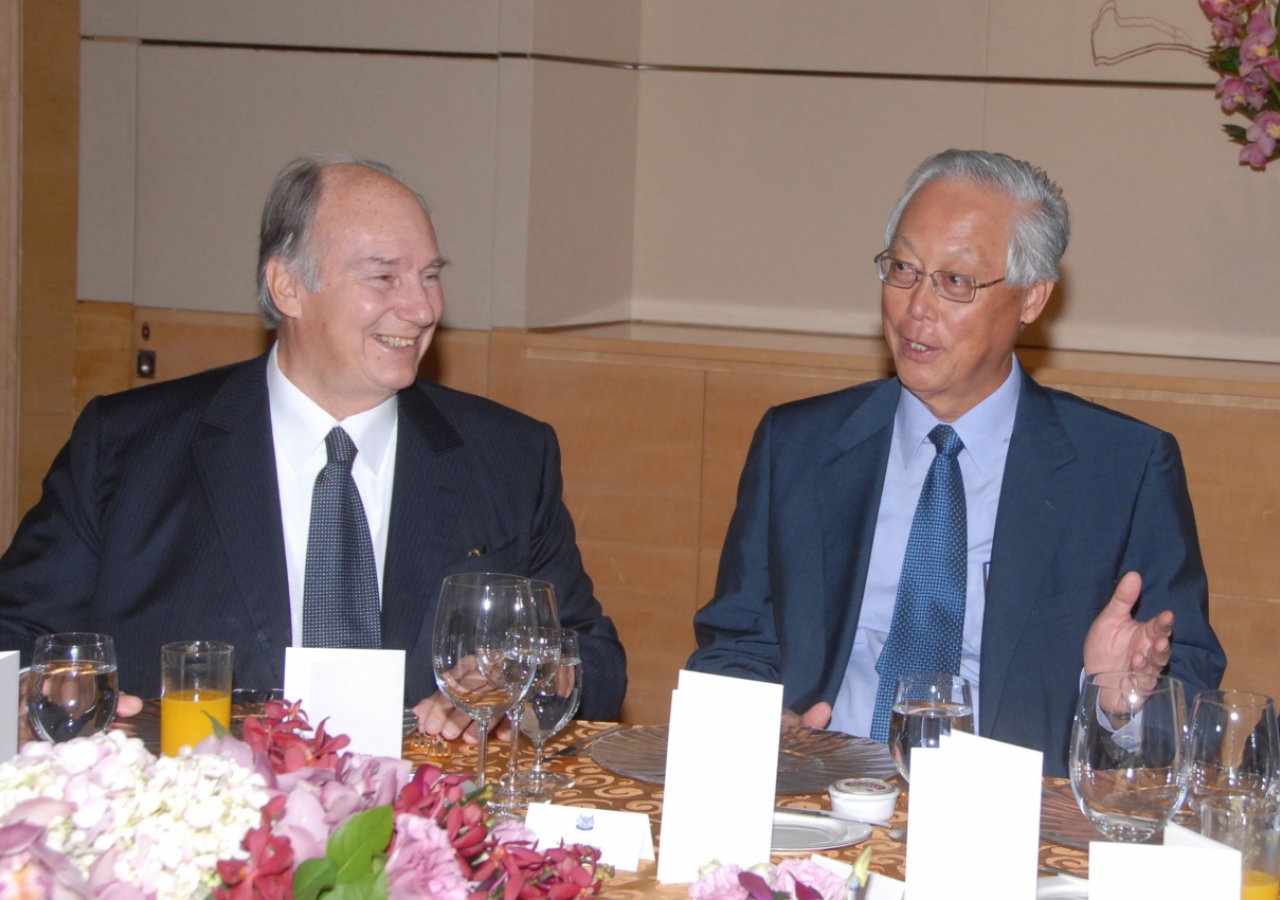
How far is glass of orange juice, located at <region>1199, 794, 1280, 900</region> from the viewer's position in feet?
3.92

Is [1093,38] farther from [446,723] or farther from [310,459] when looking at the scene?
[446,723]

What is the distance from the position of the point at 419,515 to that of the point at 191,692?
830mm

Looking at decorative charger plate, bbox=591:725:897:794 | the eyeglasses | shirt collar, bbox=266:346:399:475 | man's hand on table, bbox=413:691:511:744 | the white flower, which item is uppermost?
the eyeglasses

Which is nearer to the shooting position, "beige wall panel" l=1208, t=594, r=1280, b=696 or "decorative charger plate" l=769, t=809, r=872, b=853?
"decorative charger plate" l=769, t=809, r=872, b=853

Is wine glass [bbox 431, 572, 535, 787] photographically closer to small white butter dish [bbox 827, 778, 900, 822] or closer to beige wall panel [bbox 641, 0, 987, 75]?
small white butter dish [bbox 827, 778, 900, 822]

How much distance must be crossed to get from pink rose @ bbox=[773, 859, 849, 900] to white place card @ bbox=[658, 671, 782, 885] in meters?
0.33

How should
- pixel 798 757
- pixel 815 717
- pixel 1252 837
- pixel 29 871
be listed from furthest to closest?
pixel 815 717
pixel 798 757
pixel 1252 837
pixel 29 871

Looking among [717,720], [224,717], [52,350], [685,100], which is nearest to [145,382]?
[52,350]

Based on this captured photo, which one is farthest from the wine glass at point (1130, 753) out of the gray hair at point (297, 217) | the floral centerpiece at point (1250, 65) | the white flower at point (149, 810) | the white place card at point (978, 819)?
the floral centerpiece at point (1250, 65)

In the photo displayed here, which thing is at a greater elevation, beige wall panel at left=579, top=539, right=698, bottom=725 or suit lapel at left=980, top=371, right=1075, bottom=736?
suit lapel at left=980, top=371, right=1075, bottom=736

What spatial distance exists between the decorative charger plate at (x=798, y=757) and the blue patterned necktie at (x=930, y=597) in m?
Answer: 0.50

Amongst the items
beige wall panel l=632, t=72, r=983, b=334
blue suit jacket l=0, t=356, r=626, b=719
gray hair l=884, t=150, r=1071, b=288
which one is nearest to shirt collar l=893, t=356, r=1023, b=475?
gray hair l=884, t=150, r=1071, b=288

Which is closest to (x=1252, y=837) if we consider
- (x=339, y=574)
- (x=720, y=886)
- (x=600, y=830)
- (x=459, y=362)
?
(x=720, y=886)

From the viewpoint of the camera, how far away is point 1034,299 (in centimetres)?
254
